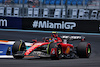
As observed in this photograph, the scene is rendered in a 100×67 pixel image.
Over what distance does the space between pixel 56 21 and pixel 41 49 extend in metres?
9.70

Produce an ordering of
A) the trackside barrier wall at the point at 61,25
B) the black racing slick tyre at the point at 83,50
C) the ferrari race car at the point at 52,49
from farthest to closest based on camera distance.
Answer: the trackside barrier wall at the point at 61,25, the black racing slick tyre at the point at 83,50, the ferrari race car at the point at 52,49

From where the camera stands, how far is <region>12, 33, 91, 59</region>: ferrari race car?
960cm

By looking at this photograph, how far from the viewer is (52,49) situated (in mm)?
9523

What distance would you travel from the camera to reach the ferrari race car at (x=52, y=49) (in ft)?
31.5

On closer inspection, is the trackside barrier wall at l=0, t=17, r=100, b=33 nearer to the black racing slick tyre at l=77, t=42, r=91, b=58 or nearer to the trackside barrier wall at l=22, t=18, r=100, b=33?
the trackside barrier wall at l=22, t=18, r=100, b=33

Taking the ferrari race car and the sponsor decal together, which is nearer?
the ferrari race car

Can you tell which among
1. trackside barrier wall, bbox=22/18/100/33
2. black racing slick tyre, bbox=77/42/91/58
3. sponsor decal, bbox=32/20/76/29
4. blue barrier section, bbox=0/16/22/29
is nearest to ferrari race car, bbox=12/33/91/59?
black racing slick tyre, bbox=77/42/91/58

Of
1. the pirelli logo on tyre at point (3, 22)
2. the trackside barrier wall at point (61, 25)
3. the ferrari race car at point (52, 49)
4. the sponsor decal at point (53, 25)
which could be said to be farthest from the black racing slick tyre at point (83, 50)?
the pirelli logo on tyre at point (3, 22)

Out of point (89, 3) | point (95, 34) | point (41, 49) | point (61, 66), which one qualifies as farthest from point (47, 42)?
point (89, 3)

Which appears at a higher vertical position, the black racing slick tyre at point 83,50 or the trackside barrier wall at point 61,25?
the trackside barrier wall at point 61,25

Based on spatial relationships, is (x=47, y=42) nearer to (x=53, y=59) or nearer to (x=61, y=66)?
(x=53, y=59)

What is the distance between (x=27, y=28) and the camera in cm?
1984

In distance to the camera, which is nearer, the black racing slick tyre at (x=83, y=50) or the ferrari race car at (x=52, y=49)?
the ferrari race car at (x=52, y=49)

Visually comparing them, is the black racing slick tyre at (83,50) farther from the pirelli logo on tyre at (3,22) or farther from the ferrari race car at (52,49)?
the pirelli logo on tyre at (3,22)
